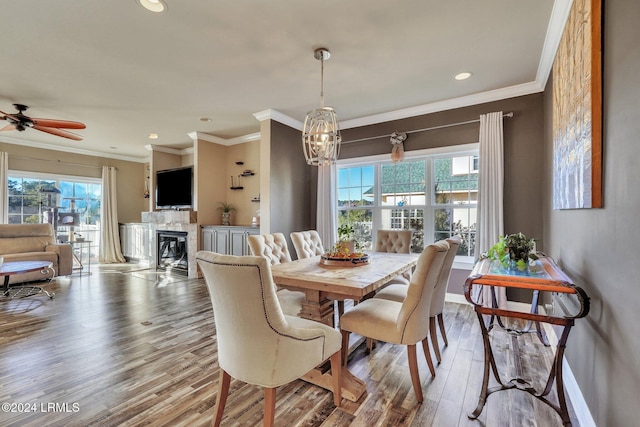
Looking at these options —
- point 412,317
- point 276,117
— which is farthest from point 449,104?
point 412,317

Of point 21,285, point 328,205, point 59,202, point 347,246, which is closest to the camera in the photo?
point 347,246

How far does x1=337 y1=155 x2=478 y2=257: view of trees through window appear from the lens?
3.97m

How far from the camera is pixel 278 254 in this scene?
9.89 ft

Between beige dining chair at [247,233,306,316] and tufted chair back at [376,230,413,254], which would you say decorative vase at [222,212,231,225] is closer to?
beige dining chair at [247,233,306,316]

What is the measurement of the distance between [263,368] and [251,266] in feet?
1.77

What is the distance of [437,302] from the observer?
2.29 metres

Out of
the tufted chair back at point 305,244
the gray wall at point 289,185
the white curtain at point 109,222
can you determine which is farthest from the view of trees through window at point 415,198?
the white curtain at point 109,222

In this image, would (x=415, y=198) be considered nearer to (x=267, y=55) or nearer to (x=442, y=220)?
(x=442, y=220)

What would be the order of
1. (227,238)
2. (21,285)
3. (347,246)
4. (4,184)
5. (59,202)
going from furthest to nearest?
(59,202) → (4,184) → (227,238) → (21,285) → (347,246)

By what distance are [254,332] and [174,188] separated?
5.45m

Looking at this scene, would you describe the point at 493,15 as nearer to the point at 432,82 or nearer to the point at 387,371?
the point at 432,82

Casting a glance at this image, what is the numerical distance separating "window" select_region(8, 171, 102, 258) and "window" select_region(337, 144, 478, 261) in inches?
218

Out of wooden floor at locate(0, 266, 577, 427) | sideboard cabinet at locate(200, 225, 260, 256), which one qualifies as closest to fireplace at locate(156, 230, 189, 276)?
sideboard cabinet at locate(200, 225, 260, 256)

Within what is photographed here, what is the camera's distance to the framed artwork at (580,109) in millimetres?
1473
